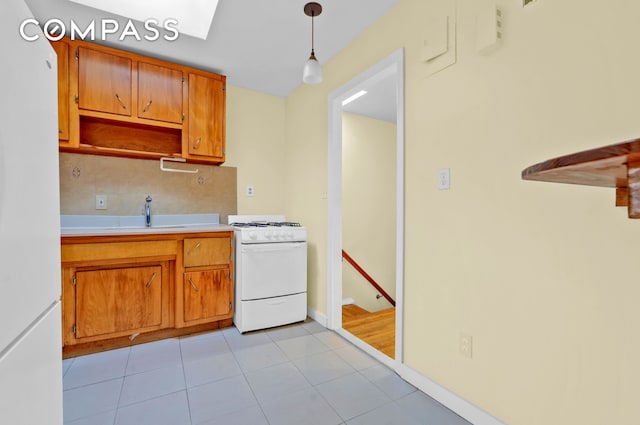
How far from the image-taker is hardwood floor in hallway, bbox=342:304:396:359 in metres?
2.23

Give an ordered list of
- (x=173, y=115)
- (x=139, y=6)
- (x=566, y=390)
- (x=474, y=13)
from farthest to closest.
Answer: (x=173, y=115)
(x=139, y=6)
(x=474, y=13)
(x=566, y=390)

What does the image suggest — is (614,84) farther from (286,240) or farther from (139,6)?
(139,6)

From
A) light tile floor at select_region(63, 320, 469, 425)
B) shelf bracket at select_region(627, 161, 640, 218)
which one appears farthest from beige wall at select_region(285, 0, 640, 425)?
shelf bracket at select_region(627, 161, 640, 218)

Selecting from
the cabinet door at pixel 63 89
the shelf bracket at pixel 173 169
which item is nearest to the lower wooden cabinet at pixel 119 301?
the shelf bracket at pixel 173 169

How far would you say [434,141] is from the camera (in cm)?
163

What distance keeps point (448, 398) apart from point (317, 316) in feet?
4.64

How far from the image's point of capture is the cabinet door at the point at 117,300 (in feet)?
6.54

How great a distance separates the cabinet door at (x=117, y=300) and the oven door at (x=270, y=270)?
64cm

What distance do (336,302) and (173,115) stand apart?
2.19 meters

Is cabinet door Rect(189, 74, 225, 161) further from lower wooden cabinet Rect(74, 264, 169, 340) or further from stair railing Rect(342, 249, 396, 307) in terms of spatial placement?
stair railing Rect(342, 249, 396, 307)

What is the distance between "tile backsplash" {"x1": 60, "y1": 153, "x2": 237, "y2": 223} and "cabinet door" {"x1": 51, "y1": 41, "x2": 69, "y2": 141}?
336 millimetres

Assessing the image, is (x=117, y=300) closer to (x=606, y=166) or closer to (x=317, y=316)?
(x=317, y=316)

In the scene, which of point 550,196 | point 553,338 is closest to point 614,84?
point 550,196

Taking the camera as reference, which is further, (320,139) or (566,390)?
(320,139)
